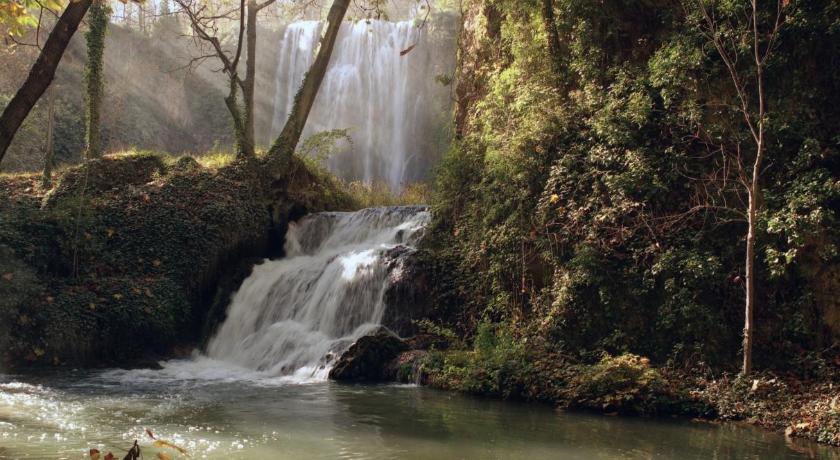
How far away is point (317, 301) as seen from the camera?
41.9ft

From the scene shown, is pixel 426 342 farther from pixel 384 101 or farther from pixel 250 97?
pixel 384 101

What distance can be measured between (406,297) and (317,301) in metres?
1.81

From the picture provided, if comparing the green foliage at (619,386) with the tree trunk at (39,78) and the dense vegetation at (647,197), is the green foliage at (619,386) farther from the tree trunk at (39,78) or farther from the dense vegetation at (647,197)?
the tree trunk at (39,78)

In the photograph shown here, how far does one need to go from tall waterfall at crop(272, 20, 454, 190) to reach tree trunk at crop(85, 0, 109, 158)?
13682 millimetres

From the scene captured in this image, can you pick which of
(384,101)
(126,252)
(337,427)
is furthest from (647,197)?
(384,101)

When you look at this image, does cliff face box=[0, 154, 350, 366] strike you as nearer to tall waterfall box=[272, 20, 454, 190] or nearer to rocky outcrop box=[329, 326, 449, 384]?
rocky outcrop box=[329, 326, 449, 384]

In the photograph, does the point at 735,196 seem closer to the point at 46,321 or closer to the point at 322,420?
the point at 322,420

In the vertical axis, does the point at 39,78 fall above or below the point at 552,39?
below

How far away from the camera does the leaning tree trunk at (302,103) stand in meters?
17.4

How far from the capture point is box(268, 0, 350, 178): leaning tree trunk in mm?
17359

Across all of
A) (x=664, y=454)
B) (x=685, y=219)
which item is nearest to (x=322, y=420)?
(x=664, y=454)

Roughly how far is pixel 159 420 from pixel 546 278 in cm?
594

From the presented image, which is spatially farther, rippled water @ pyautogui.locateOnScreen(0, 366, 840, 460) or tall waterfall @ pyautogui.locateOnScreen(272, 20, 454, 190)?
tall waterfall @ pyautogui.locateOnScreen(272, 20, 454, 190)

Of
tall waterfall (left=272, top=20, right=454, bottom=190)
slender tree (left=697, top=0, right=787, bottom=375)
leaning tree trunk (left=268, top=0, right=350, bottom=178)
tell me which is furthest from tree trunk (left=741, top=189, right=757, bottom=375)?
tall waterfall (left=272, top=20, right=454, bottom=190)
